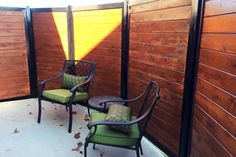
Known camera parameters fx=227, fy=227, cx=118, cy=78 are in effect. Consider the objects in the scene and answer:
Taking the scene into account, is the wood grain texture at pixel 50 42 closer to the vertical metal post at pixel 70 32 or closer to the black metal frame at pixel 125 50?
the vertical metal post at pixel 70 32

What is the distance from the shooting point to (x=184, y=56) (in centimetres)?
203

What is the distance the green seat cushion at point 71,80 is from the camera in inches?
128

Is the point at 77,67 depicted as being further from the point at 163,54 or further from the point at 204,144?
the point at 204,144

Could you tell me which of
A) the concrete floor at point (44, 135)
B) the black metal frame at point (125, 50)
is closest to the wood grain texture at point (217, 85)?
the concrete floor at point (44, 135)

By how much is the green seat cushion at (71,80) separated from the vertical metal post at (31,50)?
1.07 m

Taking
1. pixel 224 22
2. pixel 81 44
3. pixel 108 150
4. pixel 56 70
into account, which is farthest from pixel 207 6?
pixel 56 70

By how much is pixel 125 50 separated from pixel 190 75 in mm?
1327

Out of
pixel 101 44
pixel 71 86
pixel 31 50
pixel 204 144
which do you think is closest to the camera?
pixel 204 144

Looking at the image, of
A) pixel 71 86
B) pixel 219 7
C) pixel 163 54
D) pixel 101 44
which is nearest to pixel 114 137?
pixel 163 54

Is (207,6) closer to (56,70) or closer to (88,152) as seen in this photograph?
(88,152)

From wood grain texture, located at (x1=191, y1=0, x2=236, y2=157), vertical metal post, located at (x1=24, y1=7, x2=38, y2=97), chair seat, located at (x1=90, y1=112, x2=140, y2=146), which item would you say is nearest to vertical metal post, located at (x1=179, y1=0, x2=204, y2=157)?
wood grain texture, located at (x1=191, y1=0, x2=236, y2=157)

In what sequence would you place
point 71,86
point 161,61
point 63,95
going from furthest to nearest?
point 71,86
point 63,95
point 161,61

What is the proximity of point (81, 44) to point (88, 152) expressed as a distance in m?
1.86

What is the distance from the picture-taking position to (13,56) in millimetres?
3932
